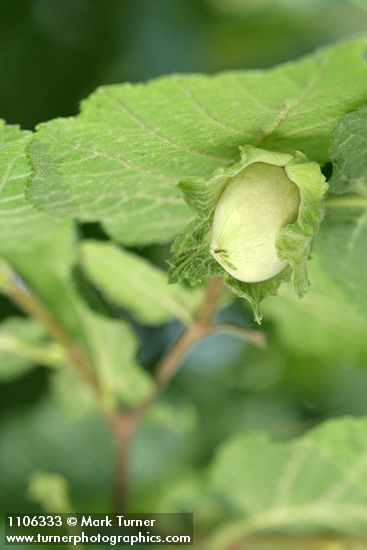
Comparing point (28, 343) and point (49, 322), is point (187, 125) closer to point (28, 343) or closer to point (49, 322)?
point (49, 322)

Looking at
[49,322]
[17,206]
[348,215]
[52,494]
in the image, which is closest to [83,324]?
[49,322]

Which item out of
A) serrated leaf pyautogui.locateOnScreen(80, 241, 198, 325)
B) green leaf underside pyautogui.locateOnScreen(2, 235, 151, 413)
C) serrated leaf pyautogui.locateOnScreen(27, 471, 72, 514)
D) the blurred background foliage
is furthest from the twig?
the blurred background foliage

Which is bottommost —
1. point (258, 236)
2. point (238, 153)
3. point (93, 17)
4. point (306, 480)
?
point (306, 480)

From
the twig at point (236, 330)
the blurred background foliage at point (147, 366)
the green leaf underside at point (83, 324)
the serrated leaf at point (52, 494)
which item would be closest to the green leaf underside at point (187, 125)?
the twig at point (236, 330)

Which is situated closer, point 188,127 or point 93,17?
point 188,127

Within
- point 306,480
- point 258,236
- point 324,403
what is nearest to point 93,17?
point 324,403

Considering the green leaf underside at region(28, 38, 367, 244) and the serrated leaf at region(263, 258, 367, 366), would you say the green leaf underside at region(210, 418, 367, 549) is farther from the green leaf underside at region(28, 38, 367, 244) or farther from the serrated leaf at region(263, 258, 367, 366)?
the green leaf underside at region(28, 38, 367, 244)

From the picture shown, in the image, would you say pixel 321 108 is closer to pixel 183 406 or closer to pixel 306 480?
pixel 306 480
